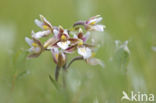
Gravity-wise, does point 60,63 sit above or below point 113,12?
below

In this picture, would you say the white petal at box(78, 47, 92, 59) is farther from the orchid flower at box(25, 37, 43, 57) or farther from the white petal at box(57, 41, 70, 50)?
the orchid flower at box(25, 37, 43, 57)

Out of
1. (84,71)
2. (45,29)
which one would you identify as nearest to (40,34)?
(45,29)

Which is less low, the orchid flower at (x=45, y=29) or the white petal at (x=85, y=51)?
the orchid flower at (x=45, y=29)

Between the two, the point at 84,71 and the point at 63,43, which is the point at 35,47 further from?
the point at 84,71

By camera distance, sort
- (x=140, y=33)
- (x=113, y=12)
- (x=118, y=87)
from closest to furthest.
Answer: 1. (x=118, y=87)
2. (x=140, y=33)
3. (x=113, y=12)

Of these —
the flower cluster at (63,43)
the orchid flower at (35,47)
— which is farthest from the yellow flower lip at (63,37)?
the orchid flower at (35,47)

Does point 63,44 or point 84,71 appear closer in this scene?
point 63,44

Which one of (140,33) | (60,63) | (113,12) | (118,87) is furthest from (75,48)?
(113,12)

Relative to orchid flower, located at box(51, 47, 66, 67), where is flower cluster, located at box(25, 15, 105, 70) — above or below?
above

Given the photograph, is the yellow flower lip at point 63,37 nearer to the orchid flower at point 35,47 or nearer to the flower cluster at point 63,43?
the flower cluster at point 63,43

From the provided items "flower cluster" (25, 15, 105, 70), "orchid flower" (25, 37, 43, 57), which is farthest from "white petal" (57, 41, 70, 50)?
"orchid flower" (25, 37, 43, 57)

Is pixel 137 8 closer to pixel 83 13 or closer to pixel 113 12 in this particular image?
pixel 113 12
